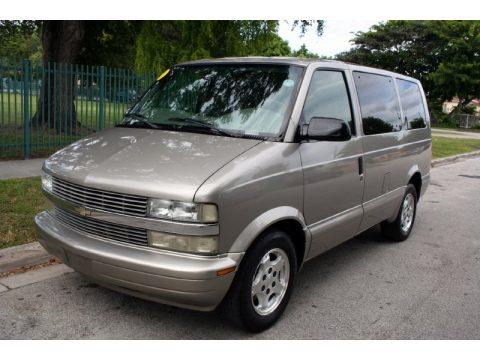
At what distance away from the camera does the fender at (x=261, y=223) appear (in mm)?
3205

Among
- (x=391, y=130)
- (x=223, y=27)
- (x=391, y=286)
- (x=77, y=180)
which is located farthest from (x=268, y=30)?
(x=77, y=180)

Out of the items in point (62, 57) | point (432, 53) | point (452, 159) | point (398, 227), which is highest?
point (432, 53)

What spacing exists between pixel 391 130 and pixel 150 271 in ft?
11.0

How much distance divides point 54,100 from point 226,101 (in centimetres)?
746

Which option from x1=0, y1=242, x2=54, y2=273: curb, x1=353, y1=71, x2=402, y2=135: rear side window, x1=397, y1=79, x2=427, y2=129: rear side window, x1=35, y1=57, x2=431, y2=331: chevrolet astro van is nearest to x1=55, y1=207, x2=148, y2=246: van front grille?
x1=35, y1=57, x2=431, y2=331: chevrolet astro van

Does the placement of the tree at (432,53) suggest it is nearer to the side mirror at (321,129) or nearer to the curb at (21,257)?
the side mirror at (321,129)

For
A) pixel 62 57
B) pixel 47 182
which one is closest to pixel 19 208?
pixel 47 182

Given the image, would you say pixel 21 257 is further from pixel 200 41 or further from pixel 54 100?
pixel 200 41

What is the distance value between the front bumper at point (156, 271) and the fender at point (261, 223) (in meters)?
0.07

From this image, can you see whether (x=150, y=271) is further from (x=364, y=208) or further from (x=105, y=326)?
(x=364, y=208)

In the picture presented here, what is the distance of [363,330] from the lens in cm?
369

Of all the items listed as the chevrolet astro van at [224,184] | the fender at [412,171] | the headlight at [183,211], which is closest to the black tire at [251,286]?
the chevrolet astro van at [224,184]

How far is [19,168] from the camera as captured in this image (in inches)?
342

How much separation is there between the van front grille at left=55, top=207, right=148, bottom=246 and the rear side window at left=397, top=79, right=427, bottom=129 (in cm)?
387
